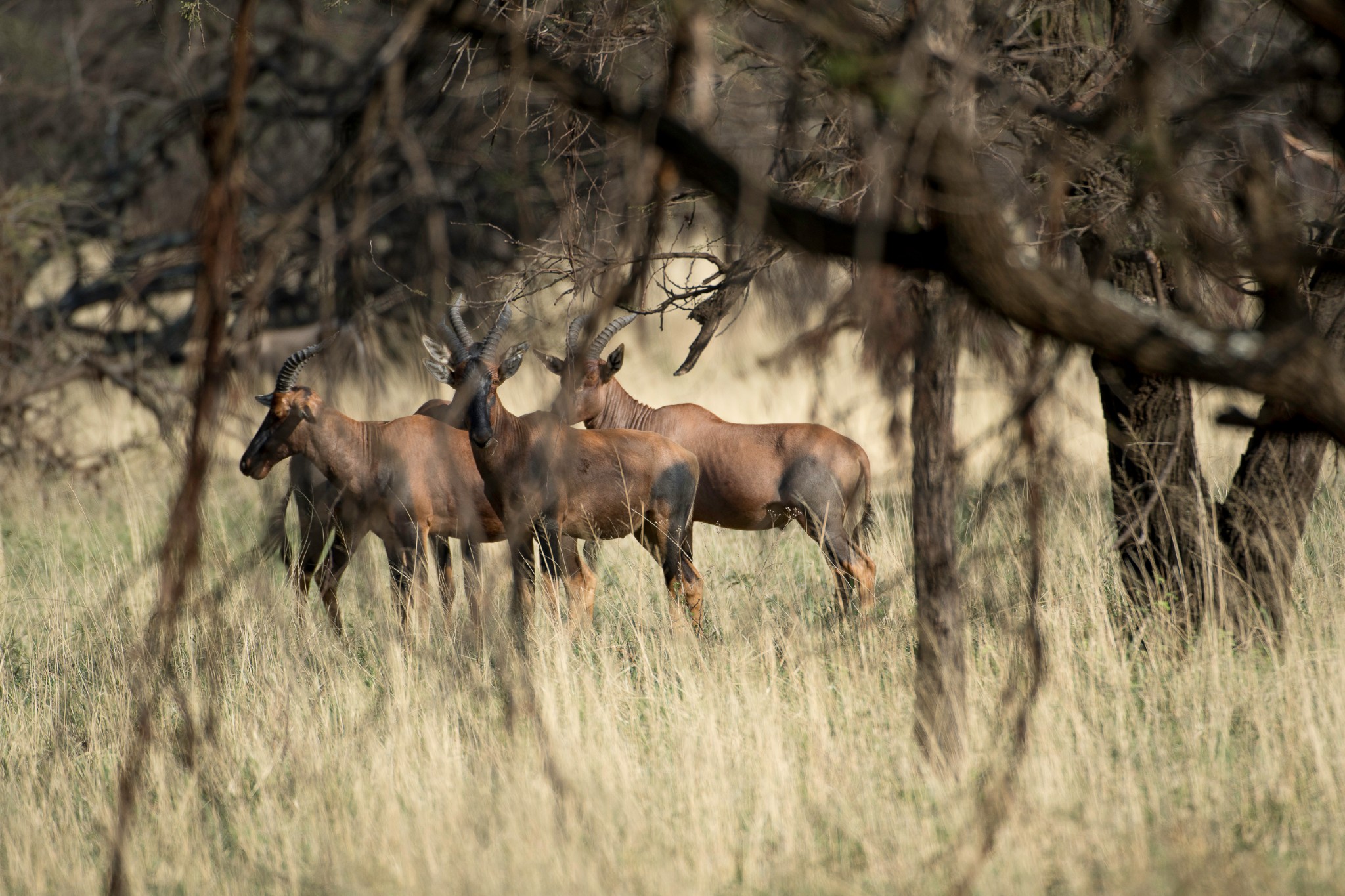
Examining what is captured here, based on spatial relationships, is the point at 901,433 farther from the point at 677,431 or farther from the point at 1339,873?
the point at 677,431

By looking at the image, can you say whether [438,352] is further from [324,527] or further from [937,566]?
[937,566]

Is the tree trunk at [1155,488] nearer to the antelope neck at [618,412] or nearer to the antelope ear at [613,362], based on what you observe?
the antelope ear at [613,362]

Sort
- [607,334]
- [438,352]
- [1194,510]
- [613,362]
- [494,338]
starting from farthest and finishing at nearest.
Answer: [613,362]
[438,352]
[607,334]
[494,338]
[1194,510]

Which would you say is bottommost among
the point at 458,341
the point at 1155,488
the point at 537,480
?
the point at 1155,488

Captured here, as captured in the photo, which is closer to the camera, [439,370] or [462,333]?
[462,333]

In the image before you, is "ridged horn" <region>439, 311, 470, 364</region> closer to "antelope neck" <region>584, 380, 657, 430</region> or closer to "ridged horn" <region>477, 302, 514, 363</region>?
"ridged horn" <region>477, 302, 514, 363</region>

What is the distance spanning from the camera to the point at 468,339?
7312mm

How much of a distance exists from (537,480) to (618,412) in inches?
96.1

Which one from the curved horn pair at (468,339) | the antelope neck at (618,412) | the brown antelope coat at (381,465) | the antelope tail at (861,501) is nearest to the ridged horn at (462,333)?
the curved horn pair at (468,339)

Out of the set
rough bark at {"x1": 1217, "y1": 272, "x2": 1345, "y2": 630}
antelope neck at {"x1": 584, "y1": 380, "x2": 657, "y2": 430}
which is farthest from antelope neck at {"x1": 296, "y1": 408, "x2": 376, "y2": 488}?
rough bark at {"x1": 1217, "y1": 272, "x2": 1345, "y2": 630}

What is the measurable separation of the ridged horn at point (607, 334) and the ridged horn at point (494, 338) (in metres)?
0.75

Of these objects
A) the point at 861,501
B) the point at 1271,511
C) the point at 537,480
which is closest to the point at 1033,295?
the point at 1271,511

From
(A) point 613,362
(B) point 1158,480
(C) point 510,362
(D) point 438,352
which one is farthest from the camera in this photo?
(A) point 613,362

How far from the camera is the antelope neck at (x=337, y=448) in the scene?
305 inches
